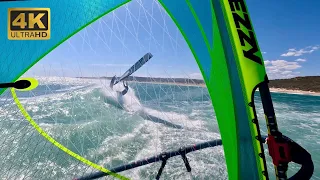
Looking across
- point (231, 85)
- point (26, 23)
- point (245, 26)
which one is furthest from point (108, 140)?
point (245, 26)

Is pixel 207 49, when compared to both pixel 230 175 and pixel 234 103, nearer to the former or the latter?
pixel 234 103

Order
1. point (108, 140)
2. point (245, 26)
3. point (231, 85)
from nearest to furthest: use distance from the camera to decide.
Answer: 1. point (245, 26)
2. point (231, 85)
3. point (108, 140)

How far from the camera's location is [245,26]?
138 cm

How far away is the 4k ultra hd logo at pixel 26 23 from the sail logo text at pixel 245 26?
55.6 inches

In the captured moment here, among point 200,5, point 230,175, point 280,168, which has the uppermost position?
point 200,5

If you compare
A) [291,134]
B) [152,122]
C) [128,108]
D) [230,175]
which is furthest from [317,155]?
[230,175]

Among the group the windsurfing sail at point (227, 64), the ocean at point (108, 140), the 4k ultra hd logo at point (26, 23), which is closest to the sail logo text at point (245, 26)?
the windsurfing sail at point (227, 64)

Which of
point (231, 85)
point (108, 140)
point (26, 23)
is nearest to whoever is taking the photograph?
point (231, 85)

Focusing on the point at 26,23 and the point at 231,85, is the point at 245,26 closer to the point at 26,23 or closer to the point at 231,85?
the point at 231,85

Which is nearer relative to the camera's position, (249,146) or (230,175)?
(249,146)

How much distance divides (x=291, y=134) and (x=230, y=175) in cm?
1471

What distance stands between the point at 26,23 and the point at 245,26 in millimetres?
1571

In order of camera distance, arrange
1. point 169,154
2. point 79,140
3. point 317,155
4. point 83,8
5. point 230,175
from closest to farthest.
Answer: point 230,175 → point 83,8 → point 169,154 → point 79,140 → point 317,155

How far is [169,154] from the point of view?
2625 millimetres
